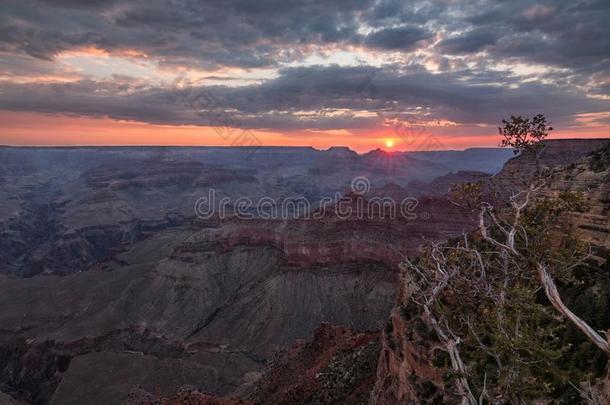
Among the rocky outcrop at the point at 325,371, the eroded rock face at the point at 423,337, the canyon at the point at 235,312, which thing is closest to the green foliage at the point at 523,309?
the eroded rock face at the point at 423,337

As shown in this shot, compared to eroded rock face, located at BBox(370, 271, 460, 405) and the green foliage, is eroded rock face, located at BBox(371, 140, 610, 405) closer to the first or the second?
eroded rock face, located at BBox(370, 271, 460, 405)

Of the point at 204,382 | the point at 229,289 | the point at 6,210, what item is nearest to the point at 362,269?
the point at 229,289

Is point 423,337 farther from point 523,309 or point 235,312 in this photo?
point 235,312

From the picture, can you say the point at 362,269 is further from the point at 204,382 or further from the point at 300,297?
the point at 204,382

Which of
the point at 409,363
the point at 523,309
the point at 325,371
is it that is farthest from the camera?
the point at 325,371

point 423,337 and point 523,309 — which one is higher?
point 523,309

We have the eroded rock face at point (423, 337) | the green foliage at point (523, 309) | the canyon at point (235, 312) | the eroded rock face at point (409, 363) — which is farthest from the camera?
the canyon at point (235, 312)

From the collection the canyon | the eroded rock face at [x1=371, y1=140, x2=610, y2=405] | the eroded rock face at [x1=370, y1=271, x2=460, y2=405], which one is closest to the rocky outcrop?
the canyon

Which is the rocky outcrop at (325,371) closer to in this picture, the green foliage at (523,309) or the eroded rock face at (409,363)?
the eroded rock face at (409,363)

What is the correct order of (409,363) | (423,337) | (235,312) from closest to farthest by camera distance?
1. (423,337)
2. (409,363)
3. (235,312)

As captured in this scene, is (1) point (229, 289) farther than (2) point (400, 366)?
Yes

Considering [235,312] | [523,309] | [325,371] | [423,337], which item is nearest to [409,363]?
[423,337]

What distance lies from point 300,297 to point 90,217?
121633 mm

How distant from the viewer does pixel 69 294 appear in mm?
84812
